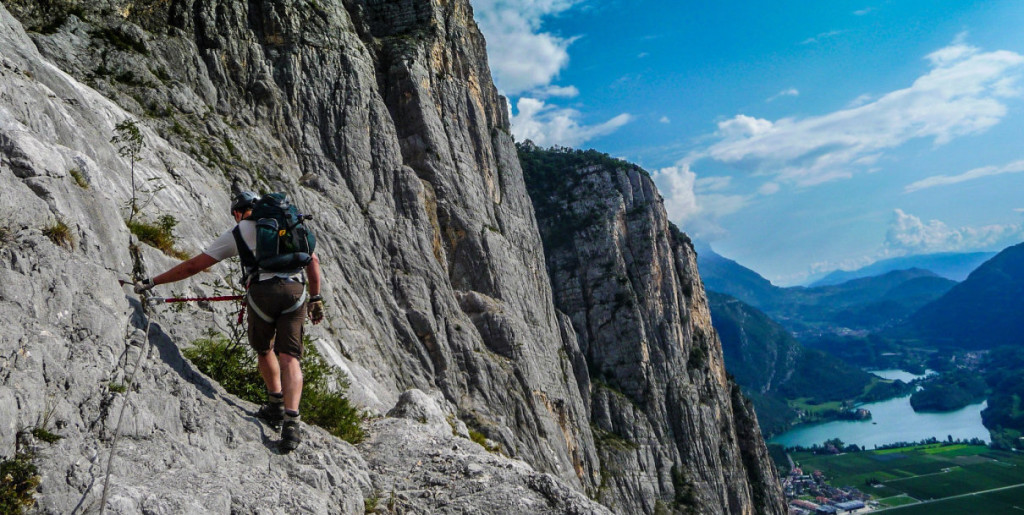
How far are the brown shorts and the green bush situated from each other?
1.08m

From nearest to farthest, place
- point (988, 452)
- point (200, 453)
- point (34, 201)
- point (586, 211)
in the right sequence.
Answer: point (200, 453), point (34, 201), point (586, 211), point (988, 452)

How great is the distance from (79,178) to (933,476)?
563 ft

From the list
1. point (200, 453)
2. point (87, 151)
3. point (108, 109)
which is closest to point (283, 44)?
point (108, 109)

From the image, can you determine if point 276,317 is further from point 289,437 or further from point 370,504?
point 370,504

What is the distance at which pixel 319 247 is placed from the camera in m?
24.6

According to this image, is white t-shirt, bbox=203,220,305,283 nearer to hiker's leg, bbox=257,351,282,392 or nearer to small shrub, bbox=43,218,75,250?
hiker's leg, bbox=257,351,282,392

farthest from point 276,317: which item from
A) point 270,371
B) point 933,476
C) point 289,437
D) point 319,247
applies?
point 933,476

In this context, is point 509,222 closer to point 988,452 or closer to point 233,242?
point 233,242

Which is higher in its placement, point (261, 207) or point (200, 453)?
point (261, 207)

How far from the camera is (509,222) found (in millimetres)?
47844

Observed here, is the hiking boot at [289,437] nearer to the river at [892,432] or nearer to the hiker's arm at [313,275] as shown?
the hiker's arm at [313,275]

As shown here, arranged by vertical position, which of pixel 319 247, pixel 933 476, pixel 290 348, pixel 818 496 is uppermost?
pixel 319 247

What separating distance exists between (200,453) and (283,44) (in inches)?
1238

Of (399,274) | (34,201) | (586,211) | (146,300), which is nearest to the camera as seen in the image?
(34,201)
